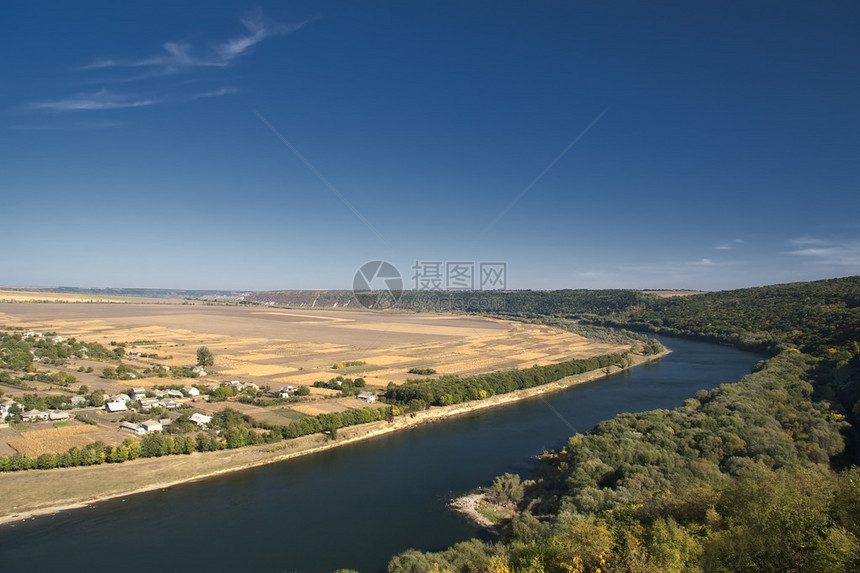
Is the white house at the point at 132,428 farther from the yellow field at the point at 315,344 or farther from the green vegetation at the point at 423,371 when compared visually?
the green vegetation at the point at 423,371

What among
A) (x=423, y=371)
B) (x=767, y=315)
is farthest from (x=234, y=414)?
(x=767, y=315)

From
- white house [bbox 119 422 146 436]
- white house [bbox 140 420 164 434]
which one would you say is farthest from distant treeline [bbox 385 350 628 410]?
white house [bbox 119 422 146 436]

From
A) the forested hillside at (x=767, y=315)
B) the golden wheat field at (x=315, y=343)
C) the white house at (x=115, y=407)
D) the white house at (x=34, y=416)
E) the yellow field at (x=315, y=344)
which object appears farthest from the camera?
the forested hillside at (x=767, y=315)

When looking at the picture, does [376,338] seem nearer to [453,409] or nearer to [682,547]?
[453,409]

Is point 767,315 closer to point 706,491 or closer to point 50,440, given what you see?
point 706,491

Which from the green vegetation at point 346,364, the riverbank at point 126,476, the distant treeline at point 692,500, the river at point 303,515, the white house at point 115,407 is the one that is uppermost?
the distant treeline at point 692,500

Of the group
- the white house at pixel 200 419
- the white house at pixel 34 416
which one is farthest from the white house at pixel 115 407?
the white house at pixel 200 419
